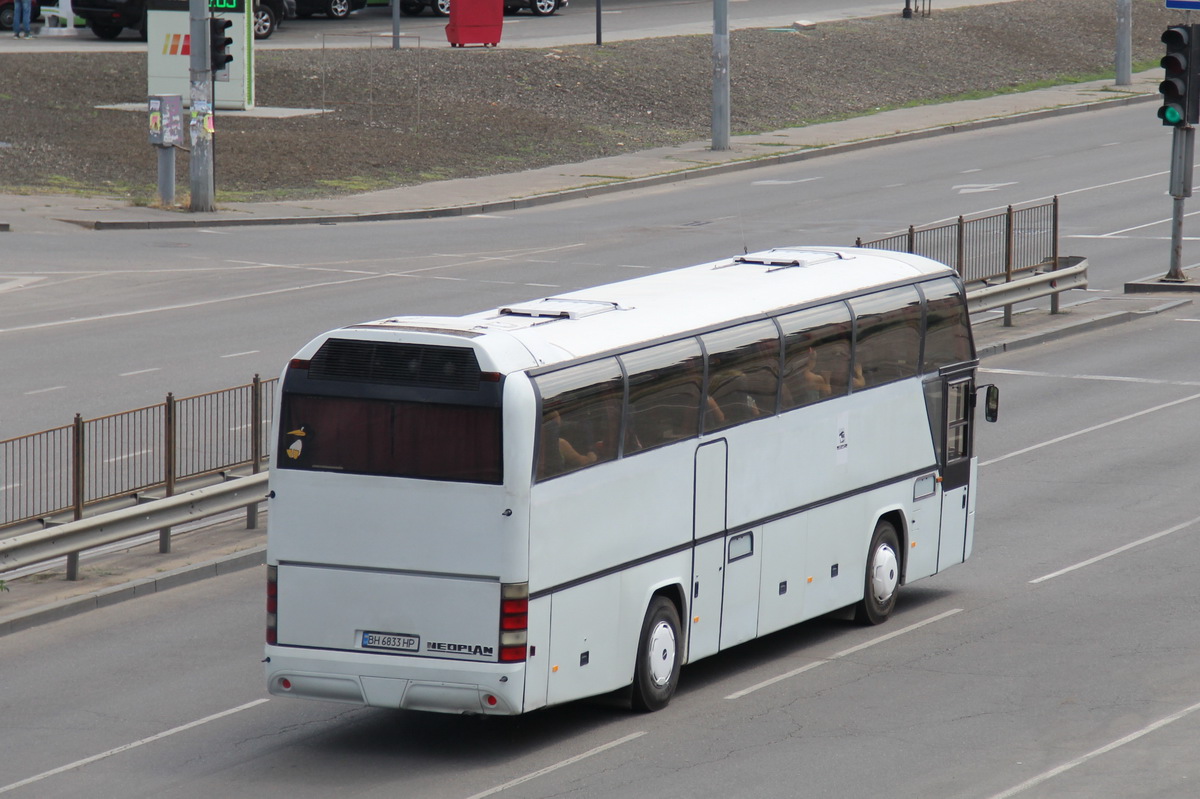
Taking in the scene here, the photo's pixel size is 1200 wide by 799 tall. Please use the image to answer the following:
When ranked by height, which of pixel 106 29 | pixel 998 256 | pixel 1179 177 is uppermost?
pixel 106 29

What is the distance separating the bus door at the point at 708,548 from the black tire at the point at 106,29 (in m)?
45.2

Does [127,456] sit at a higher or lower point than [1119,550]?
higher

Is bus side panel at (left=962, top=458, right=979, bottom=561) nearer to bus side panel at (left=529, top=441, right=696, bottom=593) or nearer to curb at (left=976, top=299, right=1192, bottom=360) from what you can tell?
bus side panel at (left=529, top=441, right=696, bottom=593)

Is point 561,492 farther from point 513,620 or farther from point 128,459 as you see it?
point 128,459

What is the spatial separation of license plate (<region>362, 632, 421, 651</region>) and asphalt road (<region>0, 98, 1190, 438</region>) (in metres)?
9.22

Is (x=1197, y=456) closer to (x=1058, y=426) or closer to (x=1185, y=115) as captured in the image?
(x=1058, y=426)

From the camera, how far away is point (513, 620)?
418 inches

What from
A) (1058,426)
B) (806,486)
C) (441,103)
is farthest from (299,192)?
(806,486)

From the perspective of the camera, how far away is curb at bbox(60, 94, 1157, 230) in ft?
116

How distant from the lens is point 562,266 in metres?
30.0

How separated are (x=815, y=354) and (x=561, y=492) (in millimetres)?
3029

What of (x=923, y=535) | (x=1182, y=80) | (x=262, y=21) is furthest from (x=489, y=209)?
(x=923, y=535)

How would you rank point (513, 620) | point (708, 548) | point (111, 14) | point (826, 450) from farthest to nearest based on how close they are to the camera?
point (111, 14)
point (826, 450)
point (708, 548)
point (513, 620)

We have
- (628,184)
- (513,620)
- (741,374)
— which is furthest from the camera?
(628,184)
